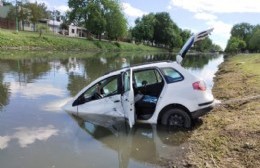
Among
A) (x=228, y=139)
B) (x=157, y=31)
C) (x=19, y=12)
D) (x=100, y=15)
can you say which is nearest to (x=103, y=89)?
(x=228, y=139)

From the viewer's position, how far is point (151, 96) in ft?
36.6

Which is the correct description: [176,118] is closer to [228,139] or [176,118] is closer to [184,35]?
[228,139]

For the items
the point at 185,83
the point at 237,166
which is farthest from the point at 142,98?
the point at 237,166

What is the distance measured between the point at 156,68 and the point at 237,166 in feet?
13.7

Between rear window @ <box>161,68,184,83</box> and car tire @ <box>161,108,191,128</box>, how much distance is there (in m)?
0.82

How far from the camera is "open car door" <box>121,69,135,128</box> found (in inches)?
398

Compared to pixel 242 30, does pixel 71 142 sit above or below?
below

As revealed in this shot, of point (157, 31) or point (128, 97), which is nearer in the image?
point (128, 97)

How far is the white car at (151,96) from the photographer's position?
10.3 m

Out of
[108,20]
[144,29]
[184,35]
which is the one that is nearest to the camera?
[108,20]

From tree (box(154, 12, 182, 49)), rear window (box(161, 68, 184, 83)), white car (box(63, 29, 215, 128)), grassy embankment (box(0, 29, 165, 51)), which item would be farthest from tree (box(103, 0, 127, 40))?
rear window (box(161, 68, 184, 83))

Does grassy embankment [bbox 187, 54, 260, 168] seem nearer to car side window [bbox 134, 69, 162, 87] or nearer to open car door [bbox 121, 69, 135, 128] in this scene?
open car door [bbox 121, 69, 135, 128]

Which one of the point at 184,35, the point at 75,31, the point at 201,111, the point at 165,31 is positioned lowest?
the point at 201,111

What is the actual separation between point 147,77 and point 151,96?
751mm
